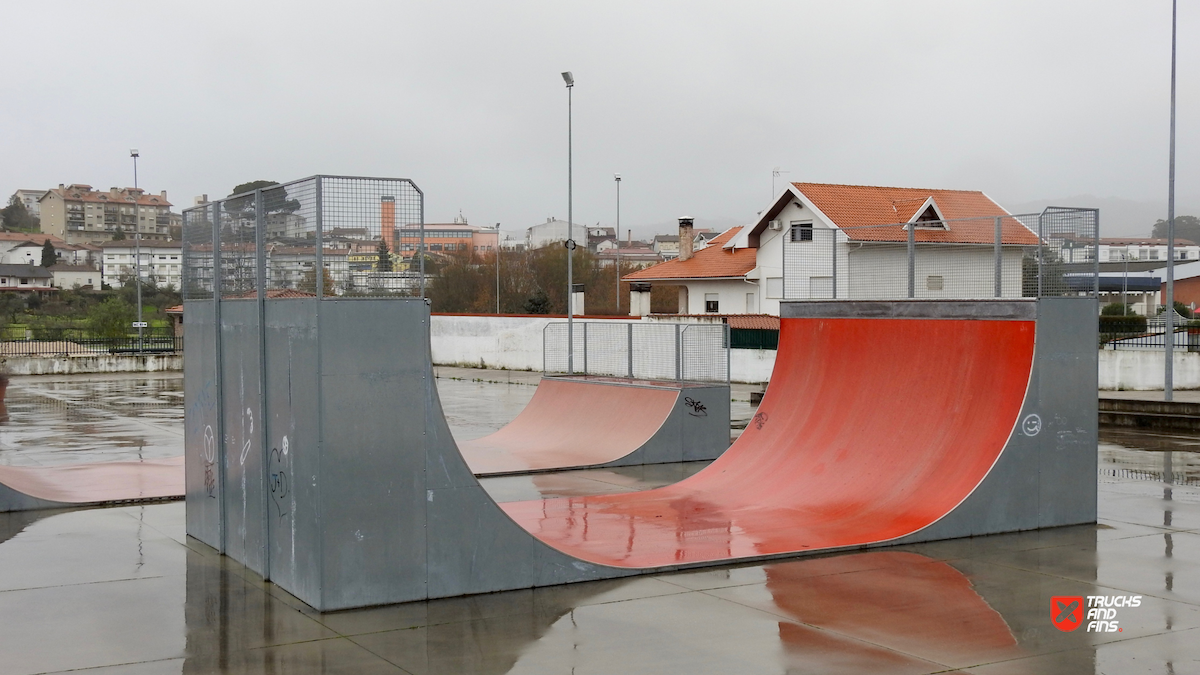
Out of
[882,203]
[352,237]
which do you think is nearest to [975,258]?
[352,237]

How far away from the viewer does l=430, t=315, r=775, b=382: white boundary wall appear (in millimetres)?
39344

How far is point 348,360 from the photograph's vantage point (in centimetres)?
759

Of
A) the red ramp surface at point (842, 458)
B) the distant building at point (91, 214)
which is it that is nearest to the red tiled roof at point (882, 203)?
the red ramp surface at point (842, 458)

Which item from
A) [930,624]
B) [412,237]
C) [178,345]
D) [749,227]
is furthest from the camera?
[749,227]

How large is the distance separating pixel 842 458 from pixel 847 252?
554 centimetres

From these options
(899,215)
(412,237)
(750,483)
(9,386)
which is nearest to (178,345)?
(9,386)

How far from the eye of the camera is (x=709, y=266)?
52.0 m

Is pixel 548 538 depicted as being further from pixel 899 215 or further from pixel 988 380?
pixel 899 215

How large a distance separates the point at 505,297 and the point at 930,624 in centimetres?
6464

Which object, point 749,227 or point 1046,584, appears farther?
point 749,227

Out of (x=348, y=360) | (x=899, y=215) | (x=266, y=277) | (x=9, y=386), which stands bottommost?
(x=9, y=386)

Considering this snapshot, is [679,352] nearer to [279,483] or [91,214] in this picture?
[279,483]

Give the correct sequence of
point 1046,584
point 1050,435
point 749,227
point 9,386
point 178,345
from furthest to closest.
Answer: point 749,227
point 178,345
point 9,386
point 1050,435
point 1046,584

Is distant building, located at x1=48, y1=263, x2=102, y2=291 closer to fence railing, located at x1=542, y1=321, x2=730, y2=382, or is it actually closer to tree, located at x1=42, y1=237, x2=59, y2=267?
tree, located at x1=42, y1=237, x2=59, y2=267
